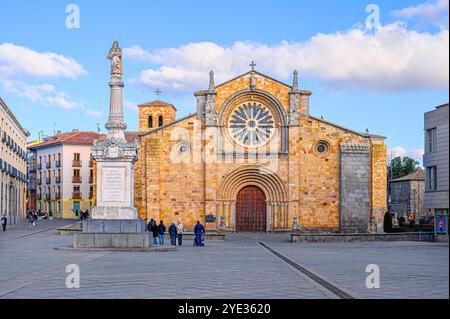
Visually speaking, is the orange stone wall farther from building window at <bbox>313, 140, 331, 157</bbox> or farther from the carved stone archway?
building window at <bbox>313, 140, 331, 157</bbox>

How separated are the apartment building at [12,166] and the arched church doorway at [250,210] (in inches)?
769

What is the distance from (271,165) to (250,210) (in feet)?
13.2

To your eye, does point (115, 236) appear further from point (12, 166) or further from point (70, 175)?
point (70, 175)

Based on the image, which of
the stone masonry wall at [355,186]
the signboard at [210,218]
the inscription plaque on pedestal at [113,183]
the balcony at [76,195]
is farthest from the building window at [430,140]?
the balcony at [76,195]

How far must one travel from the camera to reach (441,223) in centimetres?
4041

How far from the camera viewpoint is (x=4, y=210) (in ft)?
203

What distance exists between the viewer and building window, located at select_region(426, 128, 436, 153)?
41.1 meters

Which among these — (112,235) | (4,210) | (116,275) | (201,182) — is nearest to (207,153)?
(201,182)

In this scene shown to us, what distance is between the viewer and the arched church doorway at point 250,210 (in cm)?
5331

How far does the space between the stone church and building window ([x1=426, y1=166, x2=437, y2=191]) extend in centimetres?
980

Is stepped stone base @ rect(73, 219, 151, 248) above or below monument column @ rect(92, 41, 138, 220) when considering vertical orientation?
below

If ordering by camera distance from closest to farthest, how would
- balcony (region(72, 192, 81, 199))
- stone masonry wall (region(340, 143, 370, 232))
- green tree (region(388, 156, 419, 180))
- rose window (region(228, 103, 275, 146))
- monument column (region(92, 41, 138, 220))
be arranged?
monument column (region(92, 41, 138, 220)), stone masonry wall (region(340, 143, 370, 232)), rose window (region(228, 103, 275, 146)), balcony (region(72, 192, 81, 199)), green tree (region(388, 156, 419, 180))

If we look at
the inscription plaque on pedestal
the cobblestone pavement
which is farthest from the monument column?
the cobblestone pavement

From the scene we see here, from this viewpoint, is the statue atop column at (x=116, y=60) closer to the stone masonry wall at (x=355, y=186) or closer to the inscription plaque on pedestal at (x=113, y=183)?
the inscription plaque on pedestal at (x=113, y=183)
